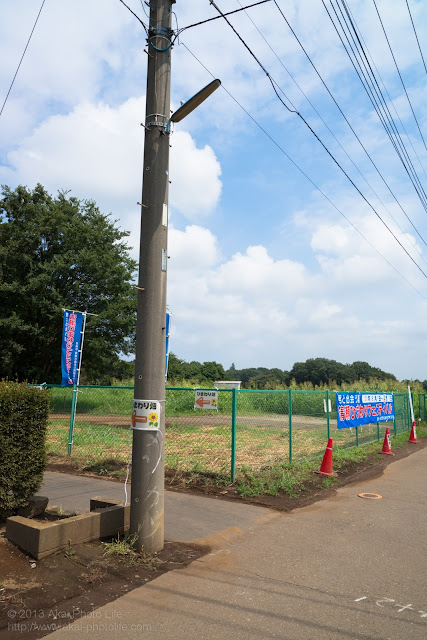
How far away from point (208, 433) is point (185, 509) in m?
8.31

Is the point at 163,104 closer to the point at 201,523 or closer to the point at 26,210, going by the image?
the point at 201,523

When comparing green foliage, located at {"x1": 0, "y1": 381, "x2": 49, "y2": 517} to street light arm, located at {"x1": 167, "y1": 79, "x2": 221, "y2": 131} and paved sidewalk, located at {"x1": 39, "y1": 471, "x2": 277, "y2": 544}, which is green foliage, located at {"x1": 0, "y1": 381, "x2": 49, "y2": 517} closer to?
paved sidewalk, located at {"x1": 39, "y1": 471, "x2": 277, "y2": 544}

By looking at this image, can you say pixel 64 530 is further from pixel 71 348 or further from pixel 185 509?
pixel 71 348

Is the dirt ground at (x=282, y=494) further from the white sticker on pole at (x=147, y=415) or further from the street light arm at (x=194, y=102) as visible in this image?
the street light arm at (x=194, y=102)

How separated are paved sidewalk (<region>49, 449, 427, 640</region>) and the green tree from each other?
23.1m

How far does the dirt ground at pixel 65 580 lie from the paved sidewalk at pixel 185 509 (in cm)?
57

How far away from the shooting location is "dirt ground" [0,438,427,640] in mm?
3570

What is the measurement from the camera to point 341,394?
1216cm

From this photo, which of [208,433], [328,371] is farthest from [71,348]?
[328,371]

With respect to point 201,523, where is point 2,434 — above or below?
above

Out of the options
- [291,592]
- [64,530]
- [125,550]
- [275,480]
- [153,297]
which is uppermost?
[153,297]

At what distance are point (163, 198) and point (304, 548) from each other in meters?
4.48

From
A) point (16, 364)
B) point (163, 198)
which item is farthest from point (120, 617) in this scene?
point (16, 364)

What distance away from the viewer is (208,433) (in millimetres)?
15219
